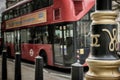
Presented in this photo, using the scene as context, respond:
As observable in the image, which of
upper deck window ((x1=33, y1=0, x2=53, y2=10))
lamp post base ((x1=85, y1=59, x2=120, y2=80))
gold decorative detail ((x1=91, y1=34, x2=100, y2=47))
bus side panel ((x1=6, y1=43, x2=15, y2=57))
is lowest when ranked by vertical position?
bus side panel ((x1=6, y1=43, x2=15, y2=57))

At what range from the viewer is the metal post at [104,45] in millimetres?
2336

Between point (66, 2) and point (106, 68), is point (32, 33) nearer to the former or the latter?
point (66, 2)

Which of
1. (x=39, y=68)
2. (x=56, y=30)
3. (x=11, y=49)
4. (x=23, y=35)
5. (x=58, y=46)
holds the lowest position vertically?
(x=11, y=49)

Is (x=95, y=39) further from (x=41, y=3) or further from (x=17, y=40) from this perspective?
(x=17, y=40)

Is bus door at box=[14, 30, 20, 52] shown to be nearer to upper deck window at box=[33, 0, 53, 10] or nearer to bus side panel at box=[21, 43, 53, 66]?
bus side panel at box=[21, 43, 53, 66]

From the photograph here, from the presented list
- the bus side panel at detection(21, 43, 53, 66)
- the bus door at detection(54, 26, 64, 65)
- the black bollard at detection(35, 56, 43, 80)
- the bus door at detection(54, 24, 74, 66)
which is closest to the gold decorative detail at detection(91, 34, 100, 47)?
the black bollard at detection(35, 56, 43, 80)

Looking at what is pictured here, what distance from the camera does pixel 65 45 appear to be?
48.6 feet

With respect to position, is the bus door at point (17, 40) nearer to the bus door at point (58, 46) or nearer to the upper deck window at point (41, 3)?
the upper deck window at point (41, 3)

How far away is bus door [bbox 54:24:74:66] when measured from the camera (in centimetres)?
1459

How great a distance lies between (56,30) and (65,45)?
1.05 metres

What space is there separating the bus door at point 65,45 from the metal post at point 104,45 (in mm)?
12056

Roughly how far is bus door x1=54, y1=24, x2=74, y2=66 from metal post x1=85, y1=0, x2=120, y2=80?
39.6 feet

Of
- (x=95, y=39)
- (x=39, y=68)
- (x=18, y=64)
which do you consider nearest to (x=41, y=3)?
(x=18, y=64)

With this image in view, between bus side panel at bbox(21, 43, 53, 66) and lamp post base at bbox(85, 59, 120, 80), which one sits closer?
lamp post base at bbox(85, 59, 120, 80)
